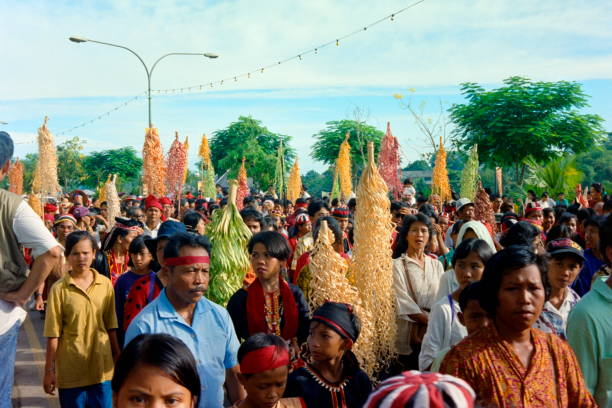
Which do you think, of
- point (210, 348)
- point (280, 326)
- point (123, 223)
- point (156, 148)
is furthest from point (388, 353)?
point (156, 148)

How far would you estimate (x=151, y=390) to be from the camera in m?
1.84

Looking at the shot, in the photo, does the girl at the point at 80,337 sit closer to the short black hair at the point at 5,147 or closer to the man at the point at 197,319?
the short black hair at the point at 5,147

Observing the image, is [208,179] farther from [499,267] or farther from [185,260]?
[499,267]

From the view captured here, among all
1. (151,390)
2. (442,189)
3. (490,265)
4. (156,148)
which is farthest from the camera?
(442,189)

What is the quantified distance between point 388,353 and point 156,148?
8.44 meters

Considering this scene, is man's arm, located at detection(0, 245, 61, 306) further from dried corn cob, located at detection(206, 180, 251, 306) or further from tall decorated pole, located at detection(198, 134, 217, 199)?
tall decorated pole, located at detection(198, 134, 217, 199)

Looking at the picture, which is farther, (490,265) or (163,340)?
(490,265)

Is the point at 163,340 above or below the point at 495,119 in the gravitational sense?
below

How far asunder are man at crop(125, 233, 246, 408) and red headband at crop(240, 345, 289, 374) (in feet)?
0.78

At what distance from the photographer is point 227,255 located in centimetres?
466

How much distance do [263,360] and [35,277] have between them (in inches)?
55.2

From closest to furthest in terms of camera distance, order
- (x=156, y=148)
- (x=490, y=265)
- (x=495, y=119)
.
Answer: (x=490, y=265) < (x=156, y=148) < (x=495, y=119)

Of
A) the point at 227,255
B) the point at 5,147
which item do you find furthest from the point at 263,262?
the point at 5,147

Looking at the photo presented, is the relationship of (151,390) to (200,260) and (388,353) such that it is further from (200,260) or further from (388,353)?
(388,353)
